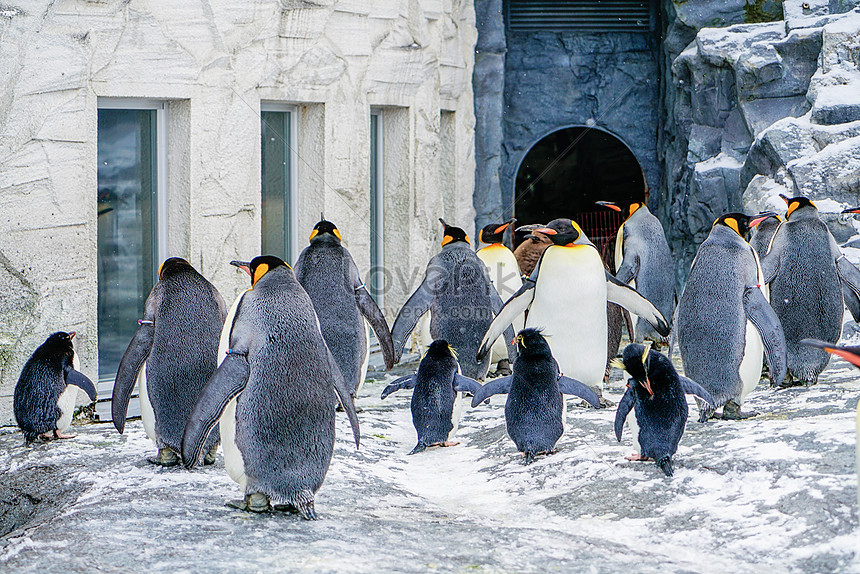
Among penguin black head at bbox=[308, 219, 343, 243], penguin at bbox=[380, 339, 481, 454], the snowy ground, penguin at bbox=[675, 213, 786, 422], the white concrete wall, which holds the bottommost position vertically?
the snowy ground

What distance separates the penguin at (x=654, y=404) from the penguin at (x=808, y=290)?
59.7 inches

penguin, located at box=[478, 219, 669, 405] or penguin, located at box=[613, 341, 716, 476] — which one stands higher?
penguin, located at box=[478, 219, 669, 405]

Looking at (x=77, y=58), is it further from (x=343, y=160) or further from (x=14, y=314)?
(x=343, y=160)

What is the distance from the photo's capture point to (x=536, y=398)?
425 centimetres

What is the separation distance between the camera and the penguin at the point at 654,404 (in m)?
3.80

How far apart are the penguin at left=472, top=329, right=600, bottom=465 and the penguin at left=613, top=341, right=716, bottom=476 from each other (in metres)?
0.30

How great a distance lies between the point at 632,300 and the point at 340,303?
1.56 meters

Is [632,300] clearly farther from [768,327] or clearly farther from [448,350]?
[448,350]

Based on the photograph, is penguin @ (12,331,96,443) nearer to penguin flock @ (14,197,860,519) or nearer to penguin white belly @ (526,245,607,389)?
penguin flock @ (14,197,860,519)

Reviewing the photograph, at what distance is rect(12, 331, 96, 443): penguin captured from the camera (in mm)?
4469

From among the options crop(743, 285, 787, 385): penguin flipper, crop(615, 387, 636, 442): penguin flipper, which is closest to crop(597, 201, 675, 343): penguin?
crop(743, 285, 787, 385): penguin flipper

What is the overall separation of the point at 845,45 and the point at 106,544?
6.59 m

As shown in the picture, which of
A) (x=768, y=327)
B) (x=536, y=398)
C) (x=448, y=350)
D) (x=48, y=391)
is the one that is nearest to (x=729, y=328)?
(x=768, y=327)

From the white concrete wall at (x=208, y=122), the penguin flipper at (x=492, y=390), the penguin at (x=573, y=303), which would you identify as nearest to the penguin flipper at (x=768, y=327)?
the penguin at (x=573, y=303)
